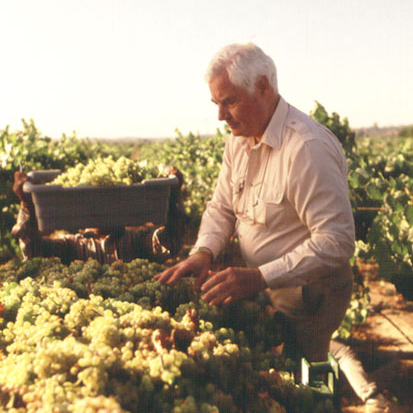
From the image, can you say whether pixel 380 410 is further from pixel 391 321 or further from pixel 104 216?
pixel 104 216

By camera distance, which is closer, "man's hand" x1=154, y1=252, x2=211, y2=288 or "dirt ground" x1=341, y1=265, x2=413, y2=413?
"man's hand" x1=154, y1=252, x2=211, y2=288

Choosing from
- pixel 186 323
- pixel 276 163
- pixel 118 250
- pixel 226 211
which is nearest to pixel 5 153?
pixel 118 250

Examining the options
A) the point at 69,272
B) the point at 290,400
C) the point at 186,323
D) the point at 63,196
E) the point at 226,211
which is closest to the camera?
the point at 290,400

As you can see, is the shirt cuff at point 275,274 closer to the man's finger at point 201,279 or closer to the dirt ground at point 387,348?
the man's finger at point 201,279

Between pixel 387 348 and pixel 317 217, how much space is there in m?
3.31

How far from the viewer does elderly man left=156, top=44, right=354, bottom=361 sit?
235cm

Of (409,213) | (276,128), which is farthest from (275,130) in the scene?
(409,213)

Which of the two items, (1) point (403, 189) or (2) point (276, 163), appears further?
(1) point (403, 189)

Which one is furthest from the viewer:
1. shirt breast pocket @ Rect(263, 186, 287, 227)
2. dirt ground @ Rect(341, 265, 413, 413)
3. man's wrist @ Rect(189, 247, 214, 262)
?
dirt ground @ Rect(341, 265, 413, 413)

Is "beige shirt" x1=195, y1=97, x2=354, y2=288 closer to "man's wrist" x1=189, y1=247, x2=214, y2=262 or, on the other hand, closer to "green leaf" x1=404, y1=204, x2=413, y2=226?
"man's wrist" x1=189, y1=247, x2=214, y2=262

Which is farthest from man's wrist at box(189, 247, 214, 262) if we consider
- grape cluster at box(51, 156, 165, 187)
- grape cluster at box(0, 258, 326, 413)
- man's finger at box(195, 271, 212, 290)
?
grape cluster at box(51, 156, 165, 187)

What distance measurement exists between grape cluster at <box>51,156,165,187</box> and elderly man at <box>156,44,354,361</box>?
877 mm

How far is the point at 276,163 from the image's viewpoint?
2578 mm

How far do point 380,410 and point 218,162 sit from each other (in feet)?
21.6
